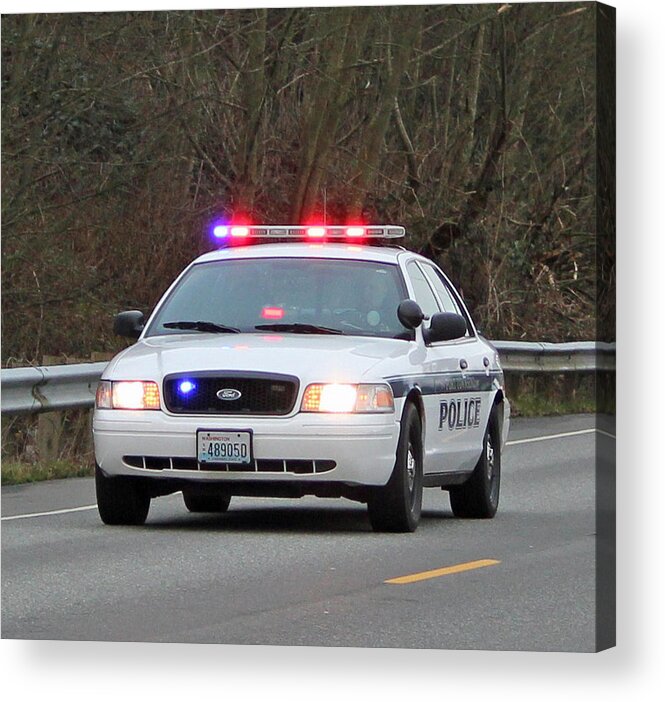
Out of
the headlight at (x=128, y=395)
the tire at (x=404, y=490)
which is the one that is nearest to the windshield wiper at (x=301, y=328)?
the tire at (x=404, y=490)

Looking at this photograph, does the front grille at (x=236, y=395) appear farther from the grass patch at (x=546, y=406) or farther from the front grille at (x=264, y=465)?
the grass patch at (x=546, y=406)

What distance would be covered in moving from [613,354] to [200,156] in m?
2.81

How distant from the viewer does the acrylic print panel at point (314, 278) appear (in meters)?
20.0

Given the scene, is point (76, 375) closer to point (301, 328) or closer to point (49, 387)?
point (49, 387)

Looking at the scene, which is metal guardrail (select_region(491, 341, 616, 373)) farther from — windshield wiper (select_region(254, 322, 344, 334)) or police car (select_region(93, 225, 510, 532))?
windshield wiper (select_region(254, 322, 344, 334))

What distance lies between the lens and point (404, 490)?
21188 millimetres

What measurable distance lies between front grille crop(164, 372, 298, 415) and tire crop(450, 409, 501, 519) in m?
1.47

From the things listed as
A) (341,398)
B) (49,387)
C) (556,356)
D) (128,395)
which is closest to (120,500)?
(128,395)

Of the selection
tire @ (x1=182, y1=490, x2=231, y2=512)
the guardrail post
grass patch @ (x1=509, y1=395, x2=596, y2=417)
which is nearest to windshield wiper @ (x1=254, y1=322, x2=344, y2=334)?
tire @ (x1=182, y1=490, x2=231, y2=512)

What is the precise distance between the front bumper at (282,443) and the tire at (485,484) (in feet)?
3.09

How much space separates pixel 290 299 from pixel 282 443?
90 centimetres

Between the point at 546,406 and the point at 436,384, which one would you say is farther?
the point at 436,384

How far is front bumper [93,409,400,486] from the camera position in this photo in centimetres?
2077

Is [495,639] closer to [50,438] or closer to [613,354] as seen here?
[613,354]
